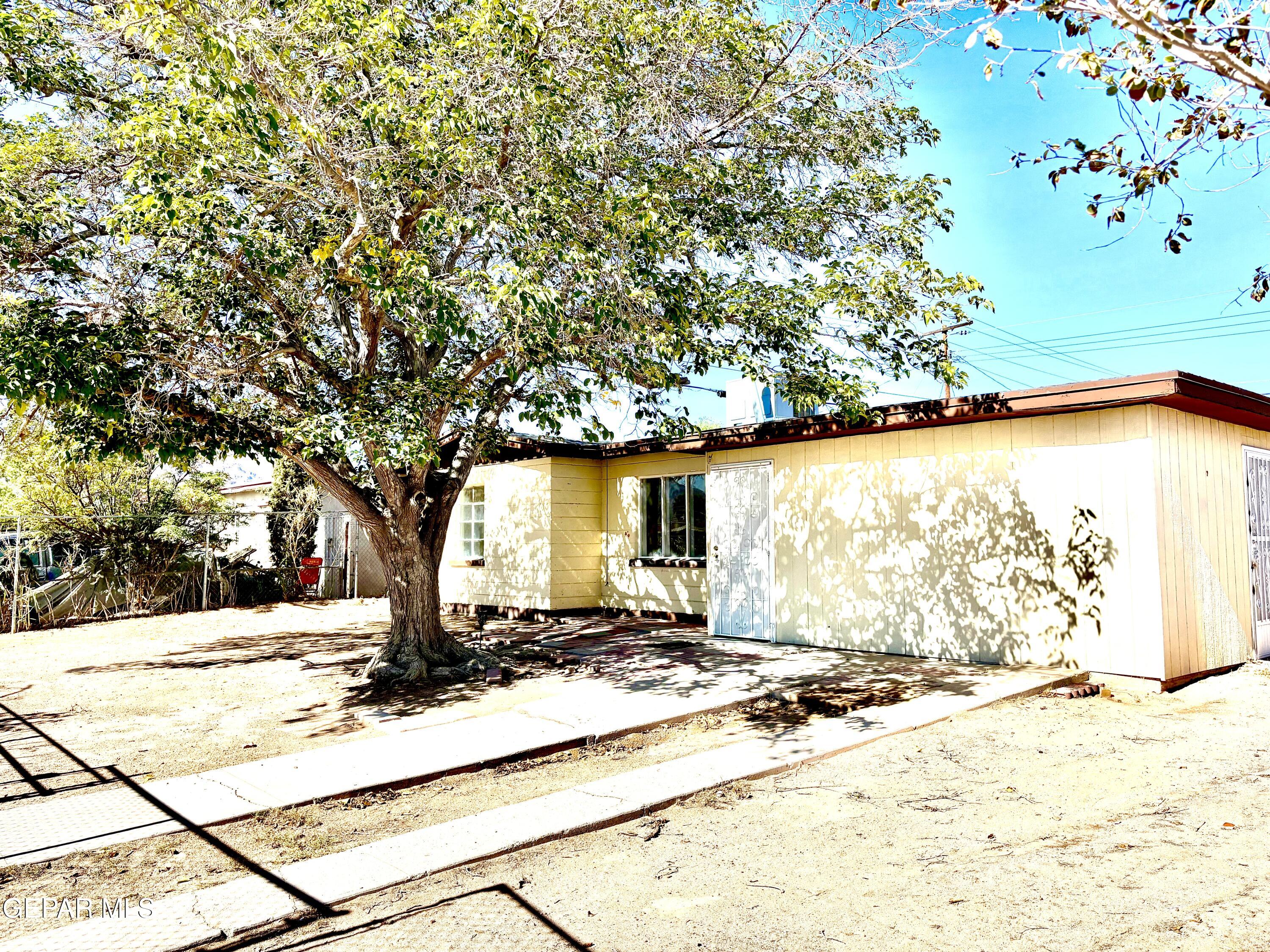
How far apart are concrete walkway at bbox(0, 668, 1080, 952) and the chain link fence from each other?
12301 mm

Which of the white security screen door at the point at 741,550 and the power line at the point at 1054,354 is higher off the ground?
the power line at the point at 1054,354

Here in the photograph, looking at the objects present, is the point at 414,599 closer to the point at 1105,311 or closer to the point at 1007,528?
the point at 1007,528

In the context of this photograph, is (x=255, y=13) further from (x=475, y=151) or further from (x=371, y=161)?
(x=475, y=151)

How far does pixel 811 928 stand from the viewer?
10.9 feet

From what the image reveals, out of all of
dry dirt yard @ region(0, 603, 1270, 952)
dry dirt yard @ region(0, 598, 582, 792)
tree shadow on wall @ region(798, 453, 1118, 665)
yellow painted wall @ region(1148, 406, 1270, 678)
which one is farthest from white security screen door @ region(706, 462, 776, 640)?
yellow painted wall @ region(1148, 406, 1270, 678)

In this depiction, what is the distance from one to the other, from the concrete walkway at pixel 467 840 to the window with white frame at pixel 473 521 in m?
9.97

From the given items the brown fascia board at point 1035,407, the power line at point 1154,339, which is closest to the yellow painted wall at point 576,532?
the brown fascia board at point 1035,407

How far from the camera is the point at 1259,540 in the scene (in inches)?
367

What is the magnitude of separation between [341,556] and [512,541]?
649 centimetres

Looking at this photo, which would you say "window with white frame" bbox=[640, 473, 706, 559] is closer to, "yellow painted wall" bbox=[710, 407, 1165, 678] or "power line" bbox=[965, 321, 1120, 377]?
"yellow painted wall" bbox=[710, 407, 1165, 678]

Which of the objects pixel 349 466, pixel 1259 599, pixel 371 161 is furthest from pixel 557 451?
pixel 1259 599

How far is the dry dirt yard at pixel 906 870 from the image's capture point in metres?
3.25

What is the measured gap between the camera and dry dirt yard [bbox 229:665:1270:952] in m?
3.25

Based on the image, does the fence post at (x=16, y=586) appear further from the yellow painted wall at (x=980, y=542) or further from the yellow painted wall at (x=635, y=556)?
the yellow painted wall at (x=980, y=542)
